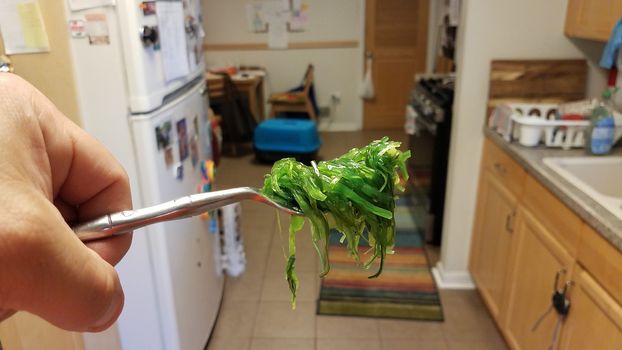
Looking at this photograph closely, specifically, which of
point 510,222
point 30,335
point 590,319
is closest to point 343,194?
point 30,335

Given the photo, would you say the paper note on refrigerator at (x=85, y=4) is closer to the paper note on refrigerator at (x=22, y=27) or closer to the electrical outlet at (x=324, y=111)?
the paper note on refrigerator at (x=22, y=27)

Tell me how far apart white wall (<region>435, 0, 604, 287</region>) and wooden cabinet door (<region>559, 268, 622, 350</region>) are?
3.35 ft

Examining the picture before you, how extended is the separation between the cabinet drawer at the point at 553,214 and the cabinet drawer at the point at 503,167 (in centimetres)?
7

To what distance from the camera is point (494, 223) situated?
2232mm

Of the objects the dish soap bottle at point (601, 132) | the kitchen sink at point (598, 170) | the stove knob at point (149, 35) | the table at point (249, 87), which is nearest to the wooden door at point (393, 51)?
the table at point (249, 87)

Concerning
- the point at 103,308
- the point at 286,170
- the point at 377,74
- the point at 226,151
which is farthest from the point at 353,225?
the point at 377,74

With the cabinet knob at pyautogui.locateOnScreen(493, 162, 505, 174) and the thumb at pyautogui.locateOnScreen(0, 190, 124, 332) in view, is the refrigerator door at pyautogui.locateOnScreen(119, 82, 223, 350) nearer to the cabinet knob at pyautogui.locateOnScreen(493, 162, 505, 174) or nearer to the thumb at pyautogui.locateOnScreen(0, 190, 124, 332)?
the thumb at pyautogui.locateOnScreen(0, 190, 124, 332)

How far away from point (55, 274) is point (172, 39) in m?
1.42

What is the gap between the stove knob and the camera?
146 cm

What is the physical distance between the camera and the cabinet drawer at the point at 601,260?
124cm

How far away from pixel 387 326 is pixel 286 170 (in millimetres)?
1680

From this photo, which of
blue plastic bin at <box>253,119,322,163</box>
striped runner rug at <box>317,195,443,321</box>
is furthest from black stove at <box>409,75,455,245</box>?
blue plastic bin at <box>253,119,322,163</box>

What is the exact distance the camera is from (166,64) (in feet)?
5.47

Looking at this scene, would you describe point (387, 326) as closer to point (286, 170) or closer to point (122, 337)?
point (122, 337)
